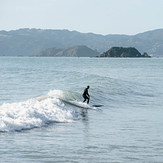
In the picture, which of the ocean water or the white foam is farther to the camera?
the white foam

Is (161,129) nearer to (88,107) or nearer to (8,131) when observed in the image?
(8,131)

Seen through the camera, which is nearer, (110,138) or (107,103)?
(110,138)

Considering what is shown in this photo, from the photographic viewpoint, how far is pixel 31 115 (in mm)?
19609

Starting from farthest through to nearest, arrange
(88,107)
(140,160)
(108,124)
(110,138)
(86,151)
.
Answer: (88,107)
(108,124)
(110,138)
(86,151)
(140,160)

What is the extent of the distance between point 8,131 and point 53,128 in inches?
88.7

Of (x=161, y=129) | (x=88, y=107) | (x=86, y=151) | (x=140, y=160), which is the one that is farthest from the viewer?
(x=88, y=107)

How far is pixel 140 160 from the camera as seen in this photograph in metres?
11.9

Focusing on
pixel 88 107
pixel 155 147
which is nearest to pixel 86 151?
pixel 155 147

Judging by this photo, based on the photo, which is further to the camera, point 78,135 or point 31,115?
point 31,115

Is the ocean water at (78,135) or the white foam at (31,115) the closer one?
the ocean water at (78,135)

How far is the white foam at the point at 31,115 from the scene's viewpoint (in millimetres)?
17109

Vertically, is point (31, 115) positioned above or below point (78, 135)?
above

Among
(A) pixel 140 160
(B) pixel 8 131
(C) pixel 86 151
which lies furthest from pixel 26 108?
(A) pixel 140 160

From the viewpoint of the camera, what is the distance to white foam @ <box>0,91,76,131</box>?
56.1ft
